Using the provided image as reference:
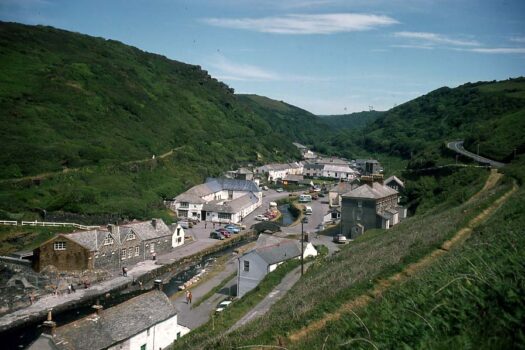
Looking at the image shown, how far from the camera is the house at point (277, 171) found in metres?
107

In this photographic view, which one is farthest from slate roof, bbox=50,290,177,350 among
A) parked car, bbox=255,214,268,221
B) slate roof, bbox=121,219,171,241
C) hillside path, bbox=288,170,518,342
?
parked car, bbox=255,214,268,221

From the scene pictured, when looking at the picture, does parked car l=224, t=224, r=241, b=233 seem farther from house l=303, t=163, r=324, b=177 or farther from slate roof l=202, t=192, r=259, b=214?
house l=303, t=163, r=324, b=177

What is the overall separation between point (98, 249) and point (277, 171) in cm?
7573

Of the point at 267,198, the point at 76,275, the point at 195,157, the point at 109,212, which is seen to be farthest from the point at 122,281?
the point at 195,157

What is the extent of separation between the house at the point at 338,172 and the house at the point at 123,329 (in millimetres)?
92365

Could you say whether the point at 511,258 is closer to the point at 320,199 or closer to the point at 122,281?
the point at 122,281

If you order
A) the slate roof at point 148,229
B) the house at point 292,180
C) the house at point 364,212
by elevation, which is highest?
the house at point 364,212

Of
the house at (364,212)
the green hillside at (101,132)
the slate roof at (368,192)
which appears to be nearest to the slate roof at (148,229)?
the green hillside at (101,132)

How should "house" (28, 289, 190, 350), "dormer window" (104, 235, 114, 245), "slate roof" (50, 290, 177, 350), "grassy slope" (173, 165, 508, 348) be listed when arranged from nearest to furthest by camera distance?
"grassy slope" (173, 165, 508, 348) < "house" (28, 289, 190, 350) < "slate roof" (50, 290, 177, 350) < "dormer window" (104, 235, 114, 245)

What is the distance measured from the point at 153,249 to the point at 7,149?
2928cm

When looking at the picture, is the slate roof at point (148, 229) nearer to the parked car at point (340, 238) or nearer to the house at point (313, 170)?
the parked car at point (340, 238)

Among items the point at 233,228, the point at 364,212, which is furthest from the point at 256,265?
the point at 233,228

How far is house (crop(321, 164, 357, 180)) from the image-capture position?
4532 inches

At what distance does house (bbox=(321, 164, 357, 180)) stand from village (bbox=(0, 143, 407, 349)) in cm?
5221
